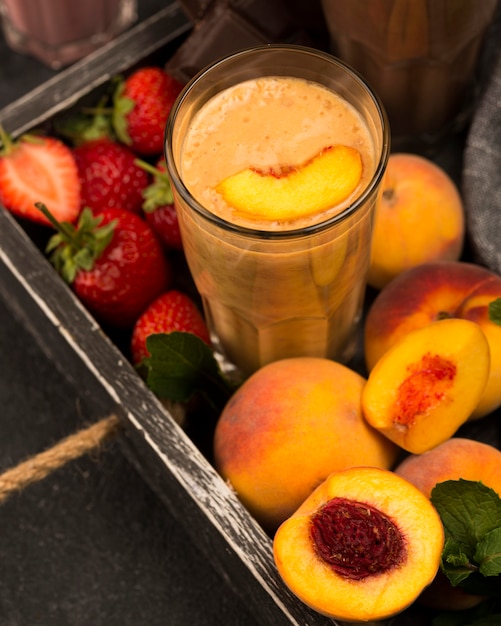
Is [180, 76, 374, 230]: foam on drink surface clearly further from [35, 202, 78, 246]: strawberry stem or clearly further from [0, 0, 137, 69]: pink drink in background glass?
[0, 0, 137, 69]: pink drink in background glass

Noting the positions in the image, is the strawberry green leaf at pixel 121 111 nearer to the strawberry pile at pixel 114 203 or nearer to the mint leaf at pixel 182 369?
the strawberry pile at pixel 114 203

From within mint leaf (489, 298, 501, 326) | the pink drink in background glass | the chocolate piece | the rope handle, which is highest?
the chocolate piece

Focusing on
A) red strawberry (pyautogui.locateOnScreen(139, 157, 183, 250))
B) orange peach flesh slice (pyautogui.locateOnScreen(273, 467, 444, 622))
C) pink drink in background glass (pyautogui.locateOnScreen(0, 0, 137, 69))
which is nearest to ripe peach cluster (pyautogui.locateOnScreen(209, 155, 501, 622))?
orange peach flesh slice (pyautogui.locateOnScreen(273, 467, 444, 622))

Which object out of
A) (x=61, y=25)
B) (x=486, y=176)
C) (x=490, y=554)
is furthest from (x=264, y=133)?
(x=61, y=25)

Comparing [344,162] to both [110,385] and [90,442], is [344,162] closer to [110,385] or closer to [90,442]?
[110,385]

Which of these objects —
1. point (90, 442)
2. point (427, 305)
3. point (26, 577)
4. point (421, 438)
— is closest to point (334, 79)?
point (427, 305)

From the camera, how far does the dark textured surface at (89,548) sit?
1135 mm

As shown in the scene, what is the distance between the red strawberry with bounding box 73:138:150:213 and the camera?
1.22 meters

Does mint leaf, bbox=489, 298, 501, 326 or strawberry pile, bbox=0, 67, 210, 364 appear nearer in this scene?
mint leaf, bbox=489, 298, 501, 326

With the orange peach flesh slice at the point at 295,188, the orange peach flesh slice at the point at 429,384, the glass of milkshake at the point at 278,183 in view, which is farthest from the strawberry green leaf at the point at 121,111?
the orange peach flesh slice at the point at 429,384

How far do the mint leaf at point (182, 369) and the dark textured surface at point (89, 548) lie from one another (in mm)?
190

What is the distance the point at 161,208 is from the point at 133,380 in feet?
0.81

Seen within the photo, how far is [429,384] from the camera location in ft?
3.06

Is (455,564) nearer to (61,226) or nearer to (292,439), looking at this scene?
(292,439)
